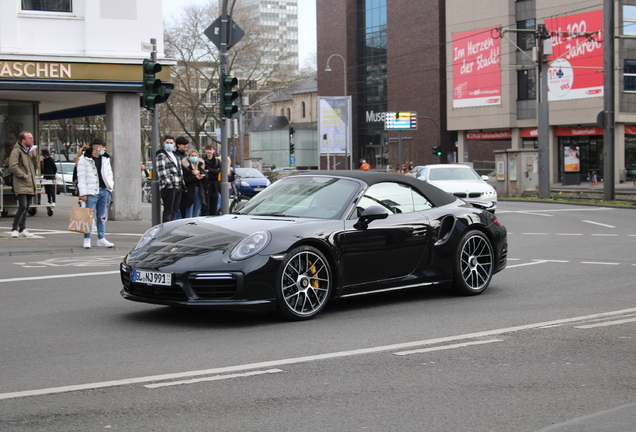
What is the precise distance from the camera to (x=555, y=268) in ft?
36.2

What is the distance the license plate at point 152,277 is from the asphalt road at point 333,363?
0.39 metres

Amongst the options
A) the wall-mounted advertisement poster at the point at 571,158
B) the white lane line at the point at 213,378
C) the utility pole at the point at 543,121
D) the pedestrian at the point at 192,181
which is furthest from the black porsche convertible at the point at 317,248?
the wall-mounted advertisement poster at the point at 571,158

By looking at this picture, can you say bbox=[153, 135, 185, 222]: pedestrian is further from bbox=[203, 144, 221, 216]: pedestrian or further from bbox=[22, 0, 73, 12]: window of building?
bbox=[22, 0, 73, 12]: window of building

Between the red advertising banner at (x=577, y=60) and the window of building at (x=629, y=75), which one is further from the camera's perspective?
the red advertising banner at (x=577, y=60)

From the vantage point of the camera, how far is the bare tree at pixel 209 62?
58000 millimetres

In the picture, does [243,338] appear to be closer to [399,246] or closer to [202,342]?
[202,342]

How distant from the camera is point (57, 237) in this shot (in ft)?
51.1

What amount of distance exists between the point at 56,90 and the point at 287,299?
1449 cm

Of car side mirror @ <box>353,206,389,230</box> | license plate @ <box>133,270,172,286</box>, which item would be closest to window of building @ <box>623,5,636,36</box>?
car side mirror @ <box>353,206,389,230</box>

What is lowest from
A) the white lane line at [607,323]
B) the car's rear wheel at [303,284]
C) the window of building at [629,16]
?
the white lane line at [607,323]

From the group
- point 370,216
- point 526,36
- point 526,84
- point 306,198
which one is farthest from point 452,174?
point 526,36

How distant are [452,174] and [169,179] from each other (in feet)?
38.2

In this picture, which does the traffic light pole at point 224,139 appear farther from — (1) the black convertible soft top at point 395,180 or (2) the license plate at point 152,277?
(2) the license plate at point 152,277

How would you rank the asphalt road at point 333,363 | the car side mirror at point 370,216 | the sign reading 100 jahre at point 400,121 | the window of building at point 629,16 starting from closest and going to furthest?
the asphalt road at point 333,363
the car side mirror at point 370,216
the window of building at point 629,16
the sign reading 100 jahre at point 400,121
